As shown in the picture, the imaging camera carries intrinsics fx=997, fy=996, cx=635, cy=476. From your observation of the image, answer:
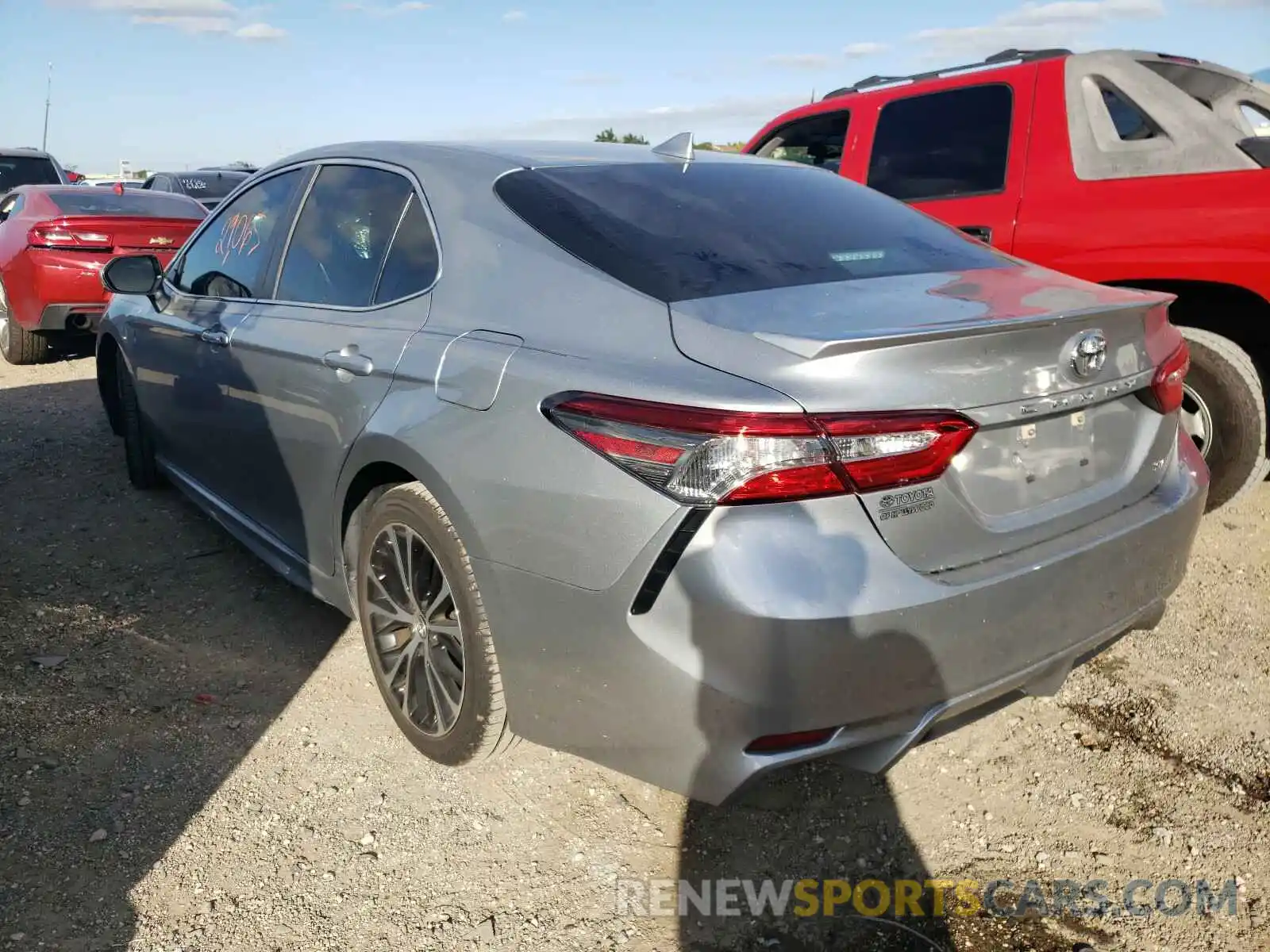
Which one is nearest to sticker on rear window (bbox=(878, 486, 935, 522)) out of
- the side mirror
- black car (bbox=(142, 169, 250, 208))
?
the side mirror

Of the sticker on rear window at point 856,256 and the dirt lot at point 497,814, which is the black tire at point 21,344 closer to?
the dirt lot at point 497,814

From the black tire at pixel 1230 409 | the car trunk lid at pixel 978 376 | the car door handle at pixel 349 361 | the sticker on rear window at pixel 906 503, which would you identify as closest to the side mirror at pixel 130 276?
the car door handle at pixel 349 361

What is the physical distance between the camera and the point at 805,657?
181 cm

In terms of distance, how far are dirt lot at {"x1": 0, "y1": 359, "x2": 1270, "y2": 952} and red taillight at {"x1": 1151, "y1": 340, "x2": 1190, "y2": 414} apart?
804mm

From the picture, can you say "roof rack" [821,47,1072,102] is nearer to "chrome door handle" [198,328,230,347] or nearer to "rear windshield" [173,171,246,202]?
"chrome door handle" [198,328,230,347]

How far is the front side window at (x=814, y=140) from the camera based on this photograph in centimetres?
544

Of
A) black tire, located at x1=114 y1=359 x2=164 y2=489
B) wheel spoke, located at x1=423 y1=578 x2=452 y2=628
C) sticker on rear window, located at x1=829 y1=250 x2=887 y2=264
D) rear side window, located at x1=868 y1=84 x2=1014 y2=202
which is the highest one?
rear side window, located at x1=868 y1=84 x2=1014 y2=202

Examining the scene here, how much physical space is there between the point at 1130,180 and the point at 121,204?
7529 mm

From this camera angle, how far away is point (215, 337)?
11.7 feet

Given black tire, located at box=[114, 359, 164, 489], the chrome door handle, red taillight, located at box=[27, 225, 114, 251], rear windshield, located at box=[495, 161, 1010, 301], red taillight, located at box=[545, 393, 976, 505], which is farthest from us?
red taillight, located at box=[27, 225, 114, 251]

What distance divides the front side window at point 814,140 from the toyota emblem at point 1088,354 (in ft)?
11.2

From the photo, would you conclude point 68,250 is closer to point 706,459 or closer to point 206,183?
point 706,459

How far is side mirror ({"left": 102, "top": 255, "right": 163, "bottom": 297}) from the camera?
4.14 meters

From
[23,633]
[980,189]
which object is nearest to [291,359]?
[23,633]
